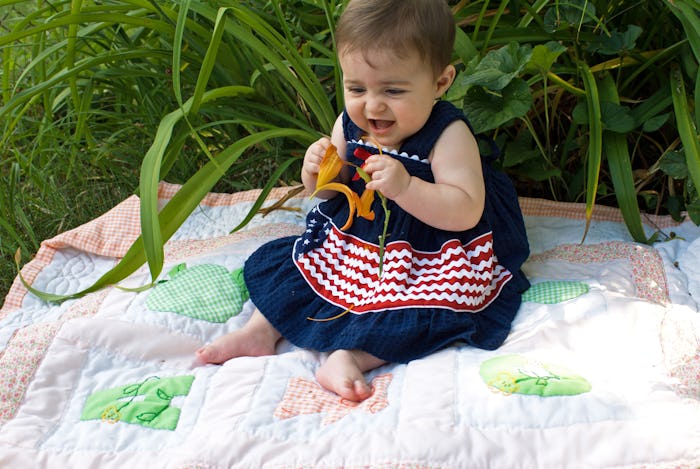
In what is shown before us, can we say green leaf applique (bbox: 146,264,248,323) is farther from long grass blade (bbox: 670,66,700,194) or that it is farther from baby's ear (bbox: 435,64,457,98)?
long grass blade (bbox: 670,66,700,194)

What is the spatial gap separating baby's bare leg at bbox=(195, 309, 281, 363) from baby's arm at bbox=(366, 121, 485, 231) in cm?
37

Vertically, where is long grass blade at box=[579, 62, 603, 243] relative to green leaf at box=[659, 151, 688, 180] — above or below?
above

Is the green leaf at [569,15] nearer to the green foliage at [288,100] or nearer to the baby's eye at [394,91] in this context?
the green foliage at [288,100]

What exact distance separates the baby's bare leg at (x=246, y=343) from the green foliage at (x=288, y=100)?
186mm

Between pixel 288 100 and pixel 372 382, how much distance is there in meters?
0.90

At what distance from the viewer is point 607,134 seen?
1810 millimetres

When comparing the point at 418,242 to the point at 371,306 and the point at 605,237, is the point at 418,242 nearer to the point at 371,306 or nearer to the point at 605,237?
the point at 371,306

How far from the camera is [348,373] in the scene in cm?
137

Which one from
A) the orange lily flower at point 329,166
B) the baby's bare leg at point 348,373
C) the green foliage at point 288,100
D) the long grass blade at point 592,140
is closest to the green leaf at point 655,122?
the green foliage at point 288,100

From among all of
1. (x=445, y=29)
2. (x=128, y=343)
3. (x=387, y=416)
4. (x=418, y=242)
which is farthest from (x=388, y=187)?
(x=128, y=343)

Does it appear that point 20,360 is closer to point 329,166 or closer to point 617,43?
point 329,166

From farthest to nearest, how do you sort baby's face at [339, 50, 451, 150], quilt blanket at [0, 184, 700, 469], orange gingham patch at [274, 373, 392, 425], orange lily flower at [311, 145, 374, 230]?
orange lily flower at [311, 145, 374, 230], baby's face at [339, 50, 451, 150], orange gingham patch at [274, 373, 392, 425], quilt blanket at [0, 184, 700, 469]

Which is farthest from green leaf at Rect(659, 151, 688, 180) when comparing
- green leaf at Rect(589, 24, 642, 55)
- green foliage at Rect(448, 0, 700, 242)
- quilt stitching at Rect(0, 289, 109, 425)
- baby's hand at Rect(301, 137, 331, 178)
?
quilt stitching at Rect(0, 289, 109, 425)

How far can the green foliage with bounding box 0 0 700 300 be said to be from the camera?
1645 millimetres
